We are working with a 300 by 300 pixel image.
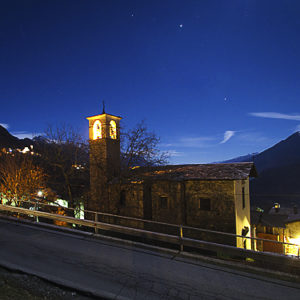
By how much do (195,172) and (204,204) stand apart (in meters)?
2.50

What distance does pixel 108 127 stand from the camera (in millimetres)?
20641

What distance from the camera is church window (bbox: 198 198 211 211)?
1631cm

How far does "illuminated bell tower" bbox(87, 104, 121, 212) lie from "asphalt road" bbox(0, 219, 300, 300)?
41.7 ft

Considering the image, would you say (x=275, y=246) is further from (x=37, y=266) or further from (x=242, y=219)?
(x=37, y=266)

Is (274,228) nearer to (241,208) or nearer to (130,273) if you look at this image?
(241,208)

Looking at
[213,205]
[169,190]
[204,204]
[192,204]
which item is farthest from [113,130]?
[213,205]

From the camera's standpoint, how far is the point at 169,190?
688 inches

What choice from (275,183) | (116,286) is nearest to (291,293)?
(116,286)

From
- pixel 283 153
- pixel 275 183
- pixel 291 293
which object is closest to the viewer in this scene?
pixel 291 293

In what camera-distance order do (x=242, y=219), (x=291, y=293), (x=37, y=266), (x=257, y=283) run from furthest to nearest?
(x=242, y=219) → (x=37, y=266) → (x=257, y=283) → (x=291, y=293)

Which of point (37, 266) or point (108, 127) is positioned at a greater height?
point (108, 127)

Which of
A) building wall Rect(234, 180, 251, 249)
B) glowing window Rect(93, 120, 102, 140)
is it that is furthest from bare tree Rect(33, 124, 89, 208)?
building wall Rect(234, 180, 251, 249)

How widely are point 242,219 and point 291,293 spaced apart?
44.4 ft

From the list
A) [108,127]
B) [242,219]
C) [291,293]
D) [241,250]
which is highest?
[108,127]
